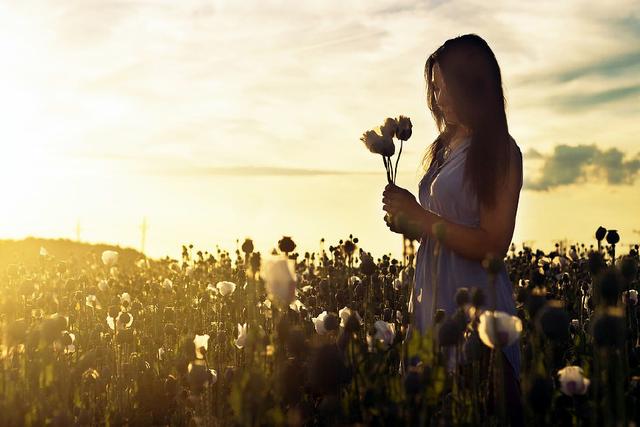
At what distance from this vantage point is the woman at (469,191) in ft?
13.4

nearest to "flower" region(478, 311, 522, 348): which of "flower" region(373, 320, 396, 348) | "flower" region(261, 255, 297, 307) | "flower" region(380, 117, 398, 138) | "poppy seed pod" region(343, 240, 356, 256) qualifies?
"flower" region(261, 255, 297, 307)

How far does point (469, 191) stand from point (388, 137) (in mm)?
646

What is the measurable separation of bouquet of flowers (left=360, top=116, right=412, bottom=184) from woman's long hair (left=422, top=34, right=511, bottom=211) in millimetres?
422

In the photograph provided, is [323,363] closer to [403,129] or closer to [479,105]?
[403,129]

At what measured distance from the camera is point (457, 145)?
454 centimetres

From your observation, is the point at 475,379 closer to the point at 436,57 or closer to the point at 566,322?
the point at 566,322

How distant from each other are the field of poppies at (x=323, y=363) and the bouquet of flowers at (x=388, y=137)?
2.32 ft

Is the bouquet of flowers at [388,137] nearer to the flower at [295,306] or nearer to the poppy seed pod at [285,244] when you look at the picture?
the poppy seed pod at [285,244]

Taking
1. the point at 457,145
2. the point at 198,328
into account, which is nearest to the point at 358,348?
the point at 457,145

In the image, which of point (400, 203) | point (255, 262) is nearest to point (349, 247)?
point (400, 203)

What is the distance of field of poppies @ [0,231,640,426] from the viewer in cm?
293

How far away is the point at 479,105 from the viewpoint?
A: 4.34 m

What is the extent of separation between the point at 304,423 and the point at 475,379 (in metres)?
1.15

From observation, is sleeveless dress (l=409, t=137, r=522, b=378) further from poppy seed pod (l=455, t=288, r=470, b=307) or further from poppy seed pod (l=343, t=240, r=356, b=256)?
poppy seed pod (l=343, t=240, r=356, b=256)
